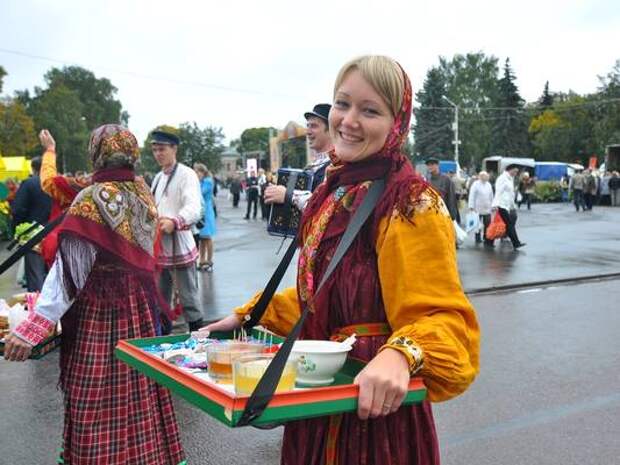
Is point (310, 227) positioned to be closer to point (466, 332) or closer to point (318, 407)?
point (466, 332)

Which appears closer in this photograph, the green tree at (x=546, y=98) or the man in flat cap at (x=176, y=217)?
the man in flat cap at (x=176, y=217)

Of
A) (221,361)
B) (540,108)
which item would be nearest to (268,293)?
(221,361)

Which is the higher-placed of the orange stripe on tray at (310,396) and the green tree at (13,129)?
the green tree at (13,129)

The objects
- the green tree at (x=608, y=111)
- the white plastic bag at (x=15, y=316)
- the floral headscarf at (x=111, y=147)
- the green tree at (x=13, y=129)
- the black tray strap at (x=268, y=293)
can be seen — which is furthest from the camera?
the green tree at (x=608, y=111)

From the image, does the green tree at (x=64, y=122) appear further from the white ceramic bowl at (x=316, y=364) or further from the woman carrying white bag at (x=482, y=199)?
the white ceramic bowl at (x=316, y=364)

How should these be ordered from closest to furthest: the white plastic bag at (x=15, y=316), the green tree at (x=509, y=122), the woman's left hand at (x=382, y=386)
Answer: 1. the woman's left hand at (x=382, y=386)
2. the white plastic bag at (x=15, y=316)
3. the green tree at (x=509, y=122)

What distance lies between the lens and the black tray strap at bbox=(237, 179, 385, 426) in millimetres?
1405

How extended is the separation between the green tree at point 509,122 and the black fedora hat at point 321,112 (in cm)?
7511

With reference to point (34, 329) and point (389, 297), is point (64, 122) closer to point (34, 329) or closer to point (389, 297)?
point (34, 329)

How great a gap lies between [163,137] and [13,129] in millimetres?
48471

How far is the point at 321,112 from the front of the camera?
184 inches

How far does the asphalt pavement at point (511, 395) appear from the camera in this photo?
Answer: 4.41 meters

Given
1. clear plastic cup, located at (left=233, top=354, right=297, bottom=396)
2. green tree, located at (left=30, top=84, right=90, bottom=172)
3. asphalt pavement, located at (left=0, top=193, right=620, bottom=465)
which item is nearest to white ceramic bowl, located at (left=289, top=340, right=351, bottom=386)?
clear plastic cup, located at (left=233, top=354, right=297, bottom=396)

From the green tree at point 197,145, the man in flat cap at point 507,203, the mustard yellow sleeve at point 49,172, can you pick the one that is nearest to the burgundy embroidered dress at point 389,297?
the mustard yellow sleeve at point 49,172
